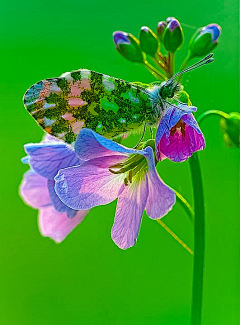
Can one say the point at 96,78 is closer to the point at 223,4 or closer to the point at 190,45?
the point at 190,45

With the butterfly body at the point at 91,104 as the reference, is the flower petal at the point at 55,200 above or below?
below

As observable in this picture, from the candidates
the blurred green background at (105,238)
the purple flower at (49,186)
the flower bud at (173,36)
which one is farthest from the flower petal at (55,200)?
the blurred green background at (105,238)

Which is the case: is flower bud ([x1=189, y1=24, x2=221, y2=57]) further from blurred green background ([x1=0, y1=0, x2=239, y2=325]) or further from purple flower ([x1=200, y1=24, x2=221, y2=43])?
blurred green background ([x1=0, y1=0, x2=239, y2=325])

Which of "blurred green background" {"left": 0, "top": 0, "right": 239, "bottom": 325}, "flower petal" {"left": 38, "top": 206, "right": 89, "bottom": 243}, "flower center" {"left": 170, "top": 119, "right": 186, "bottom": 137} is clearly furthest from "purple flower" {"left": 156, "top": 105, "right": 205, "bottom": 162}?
"blurred green background" {"left": 0, "top": 0, "right": 239, "bottom": 325}

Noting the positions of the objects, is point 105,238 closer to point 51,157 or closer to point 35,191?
point 35,191

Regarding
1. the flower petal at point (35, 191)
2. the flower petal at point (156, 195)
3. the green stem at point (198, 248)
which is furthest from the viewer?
the flower petal at point (35, 191)

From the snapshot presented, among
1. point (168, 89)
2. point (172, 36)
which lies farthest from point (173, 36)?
point (168, 89)

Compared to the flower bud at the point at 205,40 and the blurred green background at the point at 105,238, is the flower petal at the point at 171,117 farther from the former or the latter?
the blurred green background at the point at 105,238

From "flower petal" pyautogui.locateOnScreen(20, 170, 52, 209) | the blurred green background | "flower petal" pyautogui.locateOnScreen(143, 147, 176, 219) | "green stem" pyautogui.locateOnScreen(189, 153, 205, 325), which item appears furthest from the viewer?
the blurred green background
